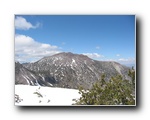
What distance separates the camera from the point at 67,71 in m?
3.12

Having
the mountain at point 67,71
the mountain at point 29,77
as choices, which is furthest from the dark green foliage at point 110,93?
the mountain at point 29,77

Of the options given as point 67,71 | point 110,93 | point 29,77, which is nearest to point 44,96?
point 29,77

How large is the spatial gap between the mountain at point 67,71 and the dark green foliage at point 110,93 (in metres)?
0.06

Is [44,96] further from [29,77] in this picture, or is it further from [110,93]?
[110,93]

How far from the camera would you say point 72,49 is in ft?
10.2

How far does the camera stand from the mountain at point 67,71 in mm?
3105

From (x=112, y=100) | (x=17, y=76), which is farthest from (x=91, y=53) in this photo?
(x=17, y=76)

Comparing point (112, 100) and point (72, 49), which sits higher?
point (72, 49)

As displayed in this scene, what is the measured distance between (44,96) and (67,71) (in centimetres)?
37

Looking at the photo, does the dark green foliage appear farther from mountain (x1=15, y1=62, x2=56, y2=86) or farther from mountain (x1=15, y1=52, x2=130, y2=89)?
mountain (x1=15, y1=62, x2=56, y2=86)

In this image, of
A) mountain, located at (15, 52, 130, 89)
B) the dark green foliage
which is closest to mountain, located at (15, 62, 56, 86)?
mountain, located at (15, 52, 130, 89)
